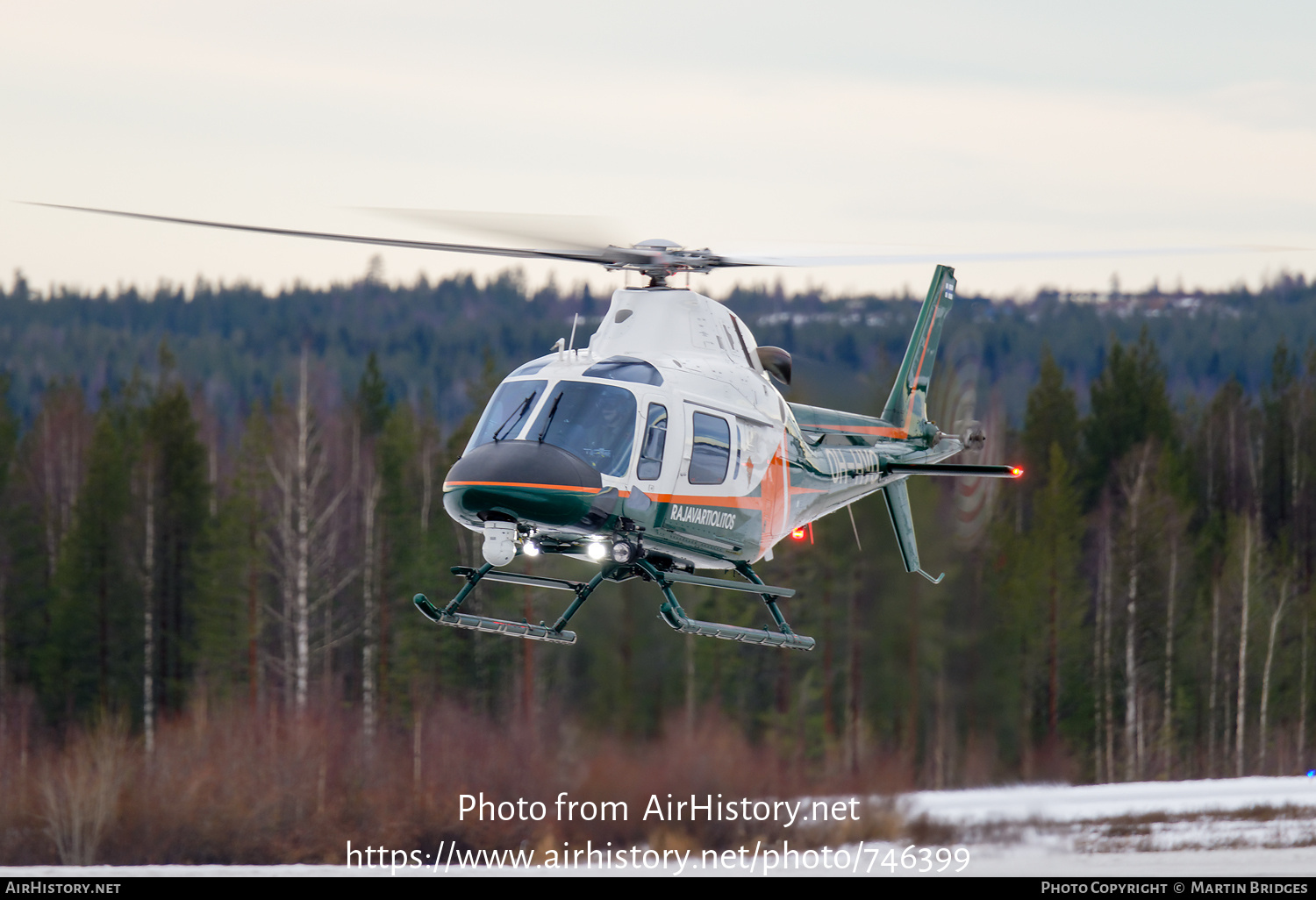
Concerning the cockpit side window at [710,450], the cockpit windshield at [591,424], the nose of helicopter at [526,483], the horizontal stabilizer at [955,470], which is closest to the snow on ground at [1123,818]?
the horizontal stabilizer at [955,470]

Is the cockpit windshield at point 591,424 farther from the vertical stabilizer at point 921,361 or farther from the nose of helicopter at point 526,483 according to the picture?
the vertical stabilizer at point 921,361

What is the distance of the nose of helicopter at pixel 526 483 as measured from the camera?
11992mm

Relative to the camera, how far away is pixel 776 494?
14.5 m

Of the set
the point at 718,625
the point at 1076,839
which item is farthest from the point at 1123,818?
the point at 718,625

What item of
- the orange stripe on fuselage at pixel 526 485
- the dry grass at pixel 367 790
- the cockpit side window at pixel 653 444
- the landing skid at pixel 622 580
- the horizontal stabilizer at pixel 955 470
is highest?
the cockpit side window at pixel 653 444

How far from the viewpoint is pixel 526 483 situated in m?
12.0

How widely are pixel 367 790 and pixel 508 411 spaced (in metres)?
18.1

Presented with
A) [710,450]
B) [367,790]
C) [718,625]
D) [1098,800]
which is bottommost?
[367,790]

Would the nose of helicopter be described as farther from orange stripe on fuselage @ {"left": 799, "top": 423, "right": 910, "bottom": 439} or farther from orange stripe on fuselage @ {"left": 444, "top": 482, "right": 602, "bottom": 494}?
orange stripe on fuselage @ {"left": 799, "top": 423, "right": 910, "bottom": 439}

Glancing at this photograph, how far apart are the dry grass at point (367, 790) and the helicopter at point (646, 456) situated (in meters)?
11.7

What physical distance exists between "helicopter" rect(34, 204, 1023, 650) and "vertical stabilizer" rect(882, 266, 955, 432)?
2.58 metres

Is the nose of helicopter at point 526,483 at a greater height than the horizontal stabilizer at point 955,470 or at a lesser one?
greater

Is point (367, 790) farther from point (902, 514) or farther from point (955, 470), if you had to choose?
point (955, 470)

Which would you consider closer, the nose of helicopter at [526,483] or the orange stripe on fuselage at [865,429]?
the nose of helicopter at [526,483]
